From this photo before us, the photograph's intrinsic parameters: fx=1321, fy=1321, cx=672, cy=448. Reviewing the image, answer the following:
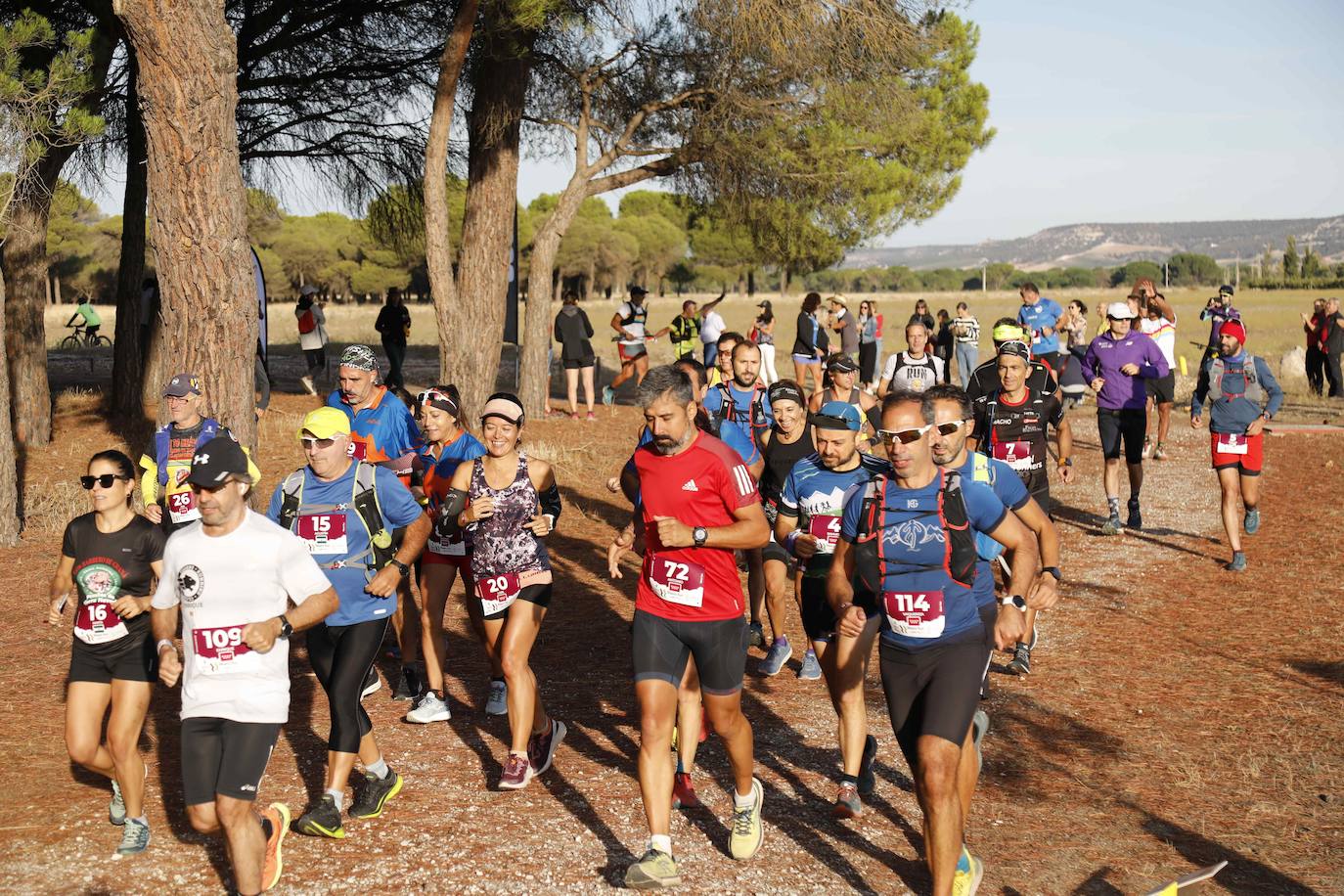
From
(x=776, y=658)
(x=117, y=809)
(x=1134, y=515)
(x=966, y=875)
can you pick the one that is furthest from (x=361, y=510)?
(x=1134, y=515)

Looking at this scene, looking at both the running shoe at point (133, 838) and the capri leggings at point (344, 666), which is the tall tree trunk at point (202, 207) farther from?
the running shoe at point (133, 838)

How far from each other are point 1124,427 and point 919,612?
8.41 meters

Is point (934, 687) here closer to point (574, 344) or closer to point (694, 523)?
point (694, 523)

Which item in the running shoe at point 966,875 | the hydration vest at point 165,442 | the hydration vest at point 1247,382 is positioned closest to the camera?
the running shoe at point 966,875

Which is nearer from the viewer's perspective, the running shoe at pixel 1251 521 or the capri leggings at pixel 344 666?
the capri leggings at pixel 344 666

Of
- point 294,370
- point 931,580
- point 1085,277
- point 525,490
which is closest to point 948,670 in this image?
point 931,580

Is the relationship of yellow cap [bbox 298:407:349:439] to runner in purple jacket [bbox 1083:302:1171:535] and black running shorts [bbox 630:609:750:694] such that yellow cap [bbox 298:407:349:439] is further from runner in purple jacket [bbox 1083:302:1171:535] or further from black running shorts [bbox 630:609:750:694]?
runner in purple jacket [bbox 1083:302:1171:535]

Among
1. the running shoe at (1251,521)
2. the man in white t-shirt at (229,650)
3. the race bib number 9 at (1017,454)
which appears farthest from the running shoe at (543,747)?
the running shoe at (1251,521)

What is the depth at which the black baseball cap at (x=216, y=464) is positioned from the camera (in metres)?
4.63

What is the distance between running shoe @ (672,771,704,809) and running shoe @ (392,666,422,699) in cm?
236

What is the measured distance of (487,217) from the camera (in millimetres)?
17844

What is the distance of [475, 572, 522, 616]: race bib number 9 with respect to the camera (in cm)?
639

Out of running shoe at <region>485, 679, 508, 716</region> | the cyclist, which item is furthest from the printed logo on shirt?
running shoe at <region>485, 679, 508, 716</region>

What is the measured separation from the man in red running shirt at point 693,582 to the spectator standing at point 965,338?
16.6 meters
